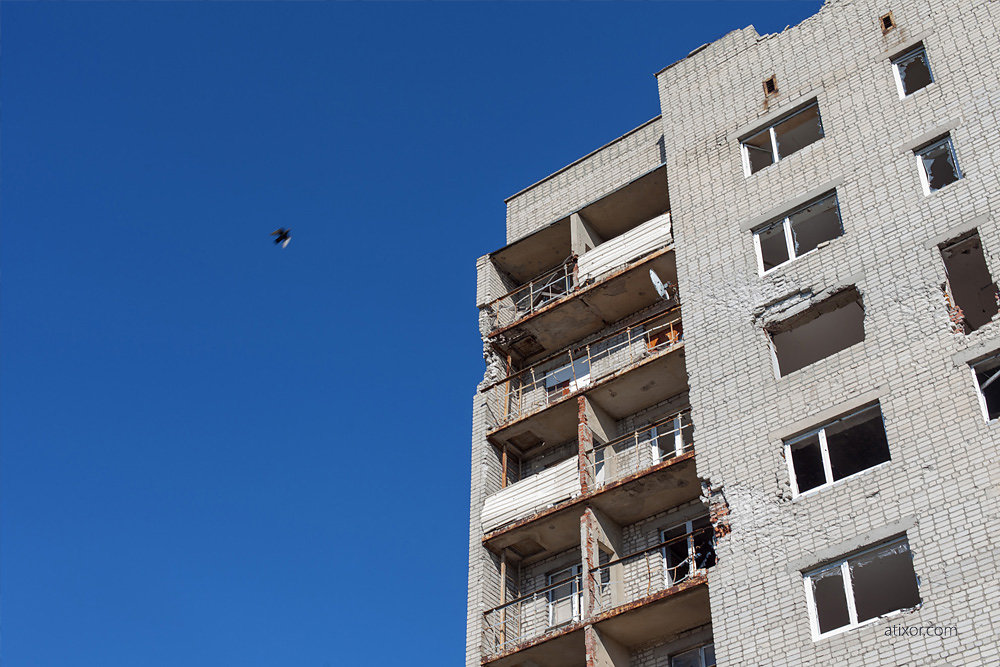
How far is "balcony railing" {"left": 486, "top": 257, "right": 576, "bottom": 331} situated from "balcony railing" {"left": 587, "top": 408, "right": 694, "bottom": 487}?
446 centimetres

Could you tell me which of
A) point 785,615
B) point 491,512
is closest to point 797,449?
point 785,615

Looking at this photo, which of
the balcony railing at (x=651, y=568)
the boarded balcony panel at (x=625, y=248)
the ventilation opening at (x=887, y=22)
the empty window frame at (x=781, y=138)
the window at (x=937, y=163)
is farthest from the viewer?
the boarded balcony panel at (x=625, y=248)

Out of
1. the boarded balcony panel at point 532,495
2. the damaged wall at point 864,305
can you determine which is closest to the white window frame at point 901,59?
the damaged wall at point 864,305

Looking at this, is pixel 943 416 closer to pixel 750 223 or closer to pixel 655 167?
pixel 750 223

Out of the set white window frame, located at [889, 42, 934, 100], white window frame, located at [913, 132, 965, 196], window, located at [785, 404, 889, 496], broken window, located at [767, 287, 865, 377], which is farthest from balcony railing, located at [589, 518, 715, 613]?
white window frame, located at [889, 42, 934, 100]

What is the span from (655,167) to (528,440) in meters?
6.73

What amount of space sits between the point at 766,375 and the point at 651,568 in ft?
13.3

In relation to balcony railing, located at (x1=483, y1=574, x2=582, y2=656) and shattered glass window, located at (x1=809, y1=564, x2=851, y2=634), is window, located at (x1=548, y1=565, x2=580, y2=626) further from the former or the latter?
shattered glass window, located at (x1=809, y1=564, x2=851, y2=634)

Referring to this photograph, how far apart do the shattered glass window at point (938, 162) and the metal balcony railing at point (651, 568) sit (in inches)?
276

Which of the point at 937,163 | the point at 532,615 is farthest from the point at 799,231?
the point at 532,615

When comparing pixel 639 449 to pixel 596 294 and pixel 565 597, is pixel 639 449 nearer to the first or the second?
pixel 565 597

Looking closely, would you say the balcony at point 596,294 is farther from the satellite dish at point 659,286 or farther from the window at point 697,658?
the window at point 697,658

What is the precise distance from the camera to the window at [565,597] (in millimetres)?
21203

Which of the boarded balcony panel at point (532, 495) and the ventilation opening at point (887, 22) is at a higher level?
the ventilation opening at point (887, 22)
